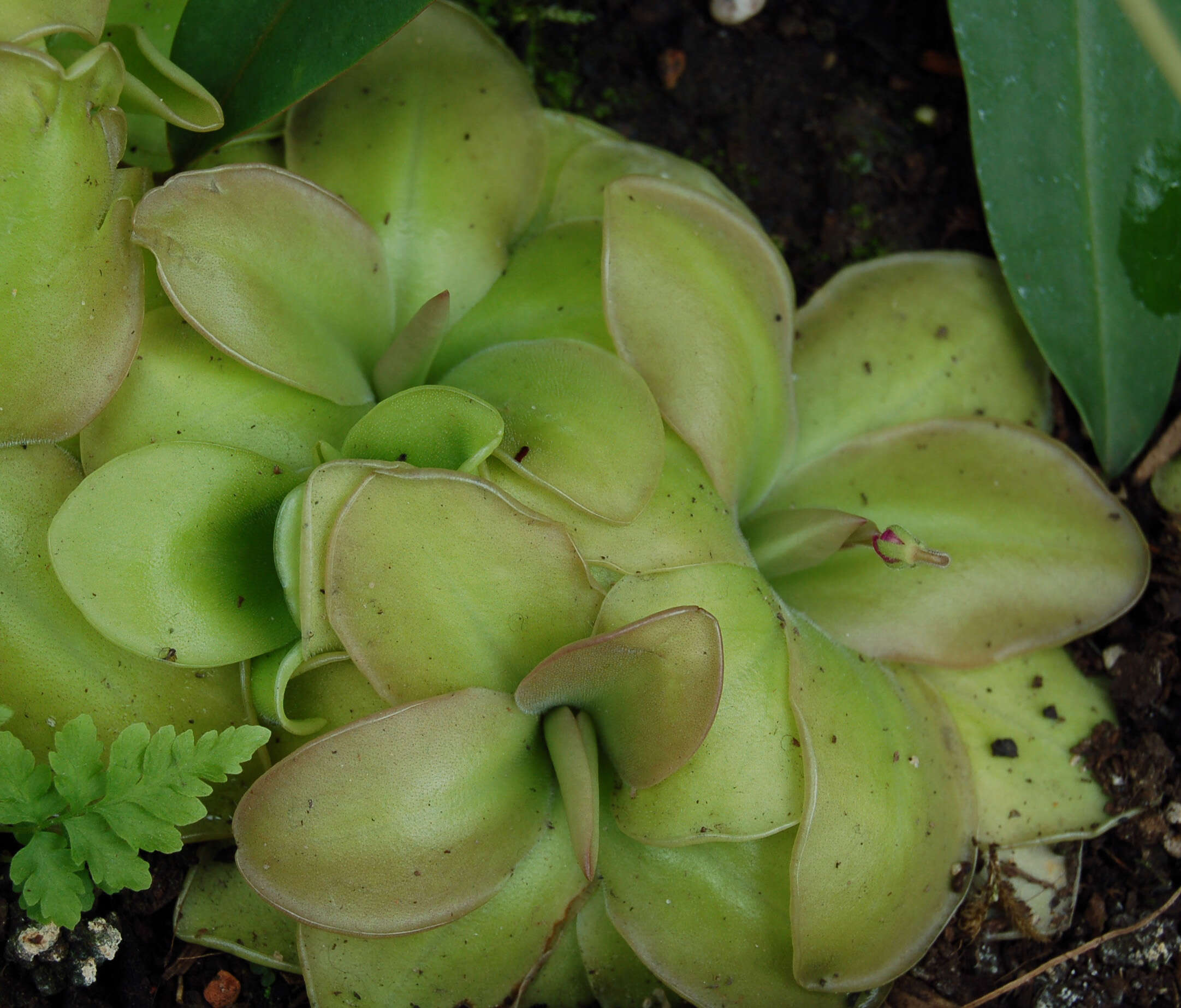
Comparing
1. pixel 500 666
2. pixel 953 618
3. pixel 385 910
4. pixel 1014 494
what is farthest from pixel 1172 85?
pixel 385 910

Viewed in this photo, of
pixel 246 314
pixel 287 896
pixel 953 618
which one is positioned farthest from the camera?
pixel 953 618

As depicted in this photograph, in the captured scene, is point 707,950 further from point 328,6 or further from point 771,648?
point 328,6

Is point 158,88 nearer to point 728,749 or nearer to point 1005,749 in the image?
point 728,749

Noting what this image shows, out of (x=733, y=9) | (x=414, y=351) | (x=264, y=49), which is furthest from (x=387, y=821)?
(x=733, y=9)

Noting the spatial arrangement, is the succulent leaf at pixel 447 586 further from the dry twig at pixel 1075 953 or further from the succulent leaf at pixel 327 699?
the dry twig at pixel 1075 953

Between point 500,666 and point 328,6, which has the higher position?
point 328,6
